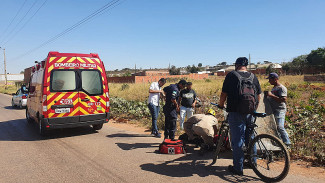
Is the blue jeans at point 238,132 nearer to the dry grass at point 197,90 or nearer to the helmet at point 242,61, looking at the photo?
the helmet at point 242,61

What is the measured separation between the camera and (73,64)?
683 centimetres

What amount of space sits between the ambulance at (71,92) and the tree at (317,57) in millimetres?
53138

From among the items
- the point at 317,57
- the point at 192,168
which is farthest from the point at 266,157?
the point at 317,57

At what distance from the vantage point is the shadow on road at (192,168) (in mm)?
3848

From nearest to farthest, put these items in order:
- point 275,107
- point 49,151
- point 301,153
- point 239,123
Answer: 1. point 239,123
2. point 301,153
3. point 275,107
4. point 49,151

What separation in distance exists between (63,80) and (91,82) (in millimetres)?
793

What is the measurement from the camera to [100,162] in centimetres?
470

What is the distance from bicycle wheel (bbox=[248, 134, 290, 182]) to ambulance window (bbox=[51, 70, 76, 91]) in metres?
5.21

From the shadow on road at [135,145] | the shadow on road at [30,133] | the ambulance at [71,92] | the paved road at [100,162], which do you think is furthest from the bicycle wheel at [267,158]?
the shadow on road at [30,133]

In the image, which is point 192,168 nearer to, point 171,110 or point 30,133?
point 171,110

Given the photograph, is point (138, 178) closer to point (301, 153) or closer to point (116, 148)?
point (116, 148)

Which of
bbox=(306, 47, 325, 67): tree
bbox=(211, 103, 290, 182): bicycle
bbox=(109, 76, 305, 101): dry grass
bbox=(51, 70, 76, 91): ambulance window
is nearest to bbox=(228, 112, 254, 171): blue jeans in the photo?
bbox=(211, 103, 290, 182): bicycle

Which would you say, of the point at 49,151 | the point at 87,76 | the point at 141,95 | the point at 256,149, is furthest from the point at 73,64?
the point at 141,95

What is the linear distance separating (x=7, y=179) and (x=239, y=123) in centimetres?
408
